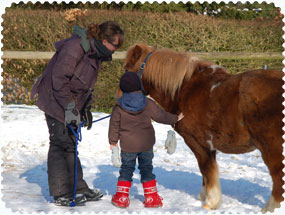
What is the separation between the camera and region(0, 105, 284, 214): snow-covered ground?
3.96 metres

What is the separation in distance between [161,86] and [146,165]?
0.83m

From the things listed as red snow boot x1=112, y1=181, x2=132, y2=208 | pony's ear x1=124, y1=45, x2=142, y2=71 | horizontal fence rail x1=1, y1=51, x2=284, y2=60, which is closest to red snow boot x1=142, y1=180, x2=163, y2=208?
red snow boot x1=112, y1=181, x2=132, y2=208

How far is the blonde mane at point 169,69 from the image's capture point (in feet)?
13.3

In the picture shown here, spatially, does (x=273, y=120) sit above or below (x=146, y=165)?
above

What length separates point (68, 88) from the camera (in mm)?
3828

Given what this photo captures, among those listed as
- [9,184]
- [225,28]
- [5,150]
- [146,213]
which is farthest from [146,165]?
[225,28]

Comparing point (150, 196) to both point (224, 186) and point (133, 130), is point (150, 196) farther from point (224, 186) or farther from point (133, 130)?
point (224, 186)

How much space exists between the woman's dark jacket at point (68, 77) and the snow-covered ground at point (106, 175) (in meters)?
1.01

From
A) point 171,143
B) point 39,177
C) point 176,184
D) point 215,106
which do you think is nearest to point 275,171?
point 215,106

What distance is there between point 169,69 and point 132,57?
1.55 ft

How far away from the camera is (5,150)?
661 centimetres

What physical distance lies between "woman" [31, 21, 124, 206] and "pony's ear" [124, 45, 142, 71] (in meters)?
0.33

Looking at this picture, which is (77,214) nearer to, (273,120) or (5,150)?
(273,120)

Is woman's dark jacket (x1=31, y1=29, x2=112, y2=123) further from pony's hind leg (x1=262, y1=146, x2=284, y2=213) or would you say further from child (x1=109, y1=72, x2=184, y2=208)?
pony's hind leg (x1=262, y1=146, x2=284, y2=213)
